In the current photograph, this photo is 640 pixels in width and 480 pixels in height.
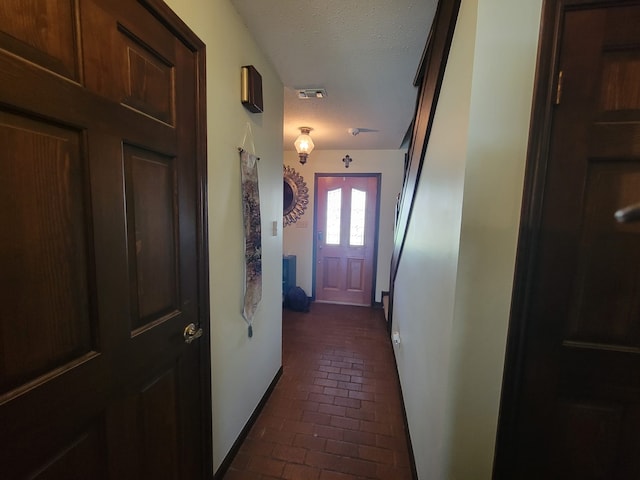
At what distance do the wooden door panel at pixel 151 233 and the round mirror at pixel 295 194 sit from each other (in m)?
3.45

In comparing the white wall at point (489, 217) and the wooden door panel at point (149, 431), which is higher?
the white wall at point (489, 217)

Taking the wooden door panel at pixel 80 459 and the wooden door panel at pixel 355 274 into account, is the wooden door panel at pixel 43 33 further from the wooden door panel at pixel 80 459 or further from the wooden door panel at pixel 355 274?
the wooden door panel at pixel 355 274

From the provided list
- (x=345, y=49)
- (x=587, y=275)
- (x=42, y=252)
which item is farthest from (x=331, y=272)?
(x=42, y=252)

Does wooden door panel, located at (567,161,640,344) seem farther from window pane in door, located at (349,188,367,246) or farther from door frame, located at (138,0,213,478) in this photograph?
window pane in door, located at (349,188,367,246)

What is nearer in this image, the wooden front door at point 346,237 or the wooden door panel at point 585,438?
the wooden door panel at point 585,438

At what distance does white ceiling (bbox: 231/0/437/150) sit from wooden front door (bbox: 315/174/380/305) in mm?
1589

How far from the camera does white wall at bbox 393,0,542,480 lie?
869 mm

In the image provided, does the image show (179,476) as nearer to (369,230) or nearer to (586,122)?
(586,122)

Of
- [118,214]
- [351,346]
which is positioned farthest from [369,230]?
[118,214]

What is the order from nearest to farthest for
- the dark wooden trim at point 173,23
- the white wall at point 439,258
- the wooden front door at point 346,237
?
the dark wooden trim at point 173,23 → the white wall at point 439,258 → the wooden front door at point 346,237

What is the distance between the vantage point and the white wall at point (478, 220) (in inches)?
34.2

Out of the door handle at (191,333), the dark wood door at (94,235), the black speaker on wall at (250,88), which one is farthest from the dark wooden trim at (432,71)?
the door handle at (191,333)

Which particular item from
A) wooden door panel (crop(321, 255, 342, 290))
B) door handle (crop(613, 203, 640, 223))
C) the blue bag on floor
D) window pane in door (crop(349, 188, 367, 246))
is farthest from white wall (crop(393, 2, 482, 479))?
wooden door panel (crop(321, 255, 342, 290))

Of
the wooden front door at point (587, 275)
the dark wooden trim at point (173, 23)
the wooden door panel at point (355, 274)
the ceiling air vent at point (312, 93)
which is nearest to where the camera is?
the wooden front door at point (587, 275)
